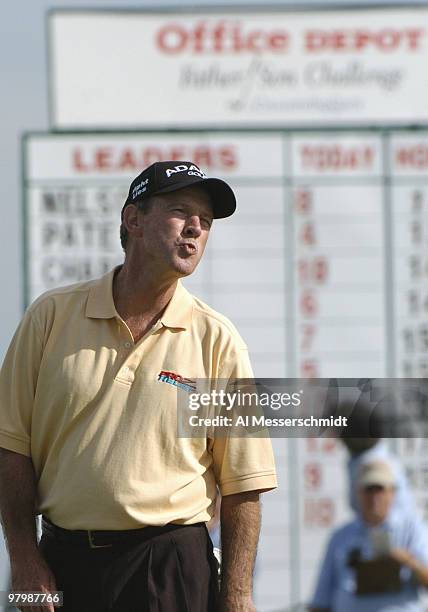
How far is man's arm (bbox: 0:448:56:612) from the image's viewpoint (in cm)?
293

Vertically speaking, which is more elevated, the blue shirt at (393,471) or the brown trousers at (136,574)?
the brown trousers at (136,574)

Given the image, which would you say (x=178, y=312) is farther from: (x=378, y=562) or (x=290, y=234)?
(x=290, y=234)

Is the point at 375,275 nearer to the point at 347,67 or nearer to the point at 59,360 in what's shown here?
the point at 347,67

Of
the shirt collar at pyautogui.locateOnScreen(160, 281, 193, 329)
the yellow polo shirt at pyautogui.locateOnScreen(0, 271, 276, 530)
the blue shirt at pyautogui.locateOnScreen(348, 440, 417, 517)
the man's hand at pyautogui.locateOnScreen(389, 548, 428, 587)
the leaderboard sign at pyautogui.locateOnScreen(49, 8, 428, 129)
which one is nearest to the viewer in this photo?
the yellow polo shirt at pyautogui.locateOnScreen(0, 271, 276, 530)

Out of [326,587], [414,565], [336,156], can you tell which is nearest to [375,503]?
[414,565]

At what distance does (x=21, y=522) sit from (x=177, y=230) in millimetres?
708

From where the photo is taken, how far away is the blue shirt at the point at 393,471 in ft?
18.7

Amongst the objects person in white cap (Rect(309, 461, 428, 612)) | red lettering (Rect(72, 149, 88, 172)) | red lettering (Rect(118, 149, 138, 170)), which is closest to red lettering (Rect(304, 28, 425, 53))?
red lettering (Rect(118, 149, 138, 170))

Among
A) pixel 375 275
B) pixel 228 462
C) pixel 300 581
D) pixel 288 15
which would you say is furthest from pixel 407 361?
pixel 228 462

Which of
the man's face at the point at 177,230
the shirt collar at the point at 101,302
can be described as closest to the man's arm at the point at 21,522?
the shirt collar at the point at 101,302

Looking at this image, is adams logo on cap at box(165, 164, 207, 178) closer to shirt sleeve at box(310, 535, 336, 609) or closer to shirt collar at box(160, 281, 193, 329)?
shirt collar at box(160, 281, 193, 329)

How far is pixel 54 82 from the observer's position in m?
6.58

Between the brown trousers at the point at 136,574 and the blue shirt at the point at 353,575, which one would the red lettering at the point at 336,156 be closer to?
the blue shirt at the point at 353,575

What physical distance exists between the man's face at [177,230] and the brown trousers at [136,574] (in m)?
0.57
